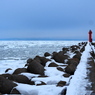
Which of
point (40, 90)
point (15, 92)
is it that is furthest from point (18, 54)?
point (40, 90)

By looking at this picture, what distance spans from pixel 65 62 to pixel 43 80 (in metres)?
3.67

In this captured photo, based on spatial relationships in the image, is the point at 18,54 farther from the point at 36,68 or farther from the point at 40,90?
the point at 40,90

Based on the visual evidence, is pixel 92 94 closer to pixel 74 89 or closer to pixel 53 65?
pixel 74 89

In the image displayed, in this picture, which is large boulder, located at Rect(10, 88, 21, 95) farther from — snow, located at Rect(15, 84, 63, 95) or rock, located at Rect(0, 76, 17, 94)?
rock, located at Rect(0, 76, 17, 94)

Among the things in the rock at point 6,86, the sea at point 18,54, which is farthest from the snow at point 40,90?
the sea at point 18,54

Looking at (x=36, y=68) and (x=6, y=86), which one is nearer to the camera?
(x=6, y=86)

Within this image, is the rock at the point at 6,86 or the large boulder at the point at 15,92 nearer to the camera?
the large boulder at the point at 15,92

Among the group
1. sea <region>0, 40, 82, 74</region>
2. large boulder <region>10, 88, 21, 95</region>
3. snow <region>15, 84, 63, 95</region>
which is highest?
snow <region>15, 84, 63, 95</region>

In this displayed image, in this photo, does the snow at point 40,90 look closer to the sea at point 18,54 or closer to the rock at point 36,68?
the rock at point 36,68

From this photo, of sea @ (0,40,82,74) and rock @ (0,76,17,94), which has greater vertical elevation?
rock @ (0,76,17,94)

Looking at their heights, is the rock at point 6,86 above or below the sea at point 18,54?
above

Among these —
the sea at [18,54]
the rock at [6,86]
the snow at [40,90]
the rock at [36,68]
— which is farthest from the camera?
the sea at [18,54]

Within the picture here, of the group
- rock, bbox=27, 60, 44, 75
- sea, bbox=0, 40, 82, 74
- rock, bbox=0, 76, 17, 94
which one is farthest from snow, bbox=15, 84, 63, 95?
sea, bbox=0, 40, 82, 74

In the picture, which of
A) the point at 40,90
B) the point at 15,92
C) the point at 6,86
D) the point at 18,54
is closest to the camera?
the point at 40,90
